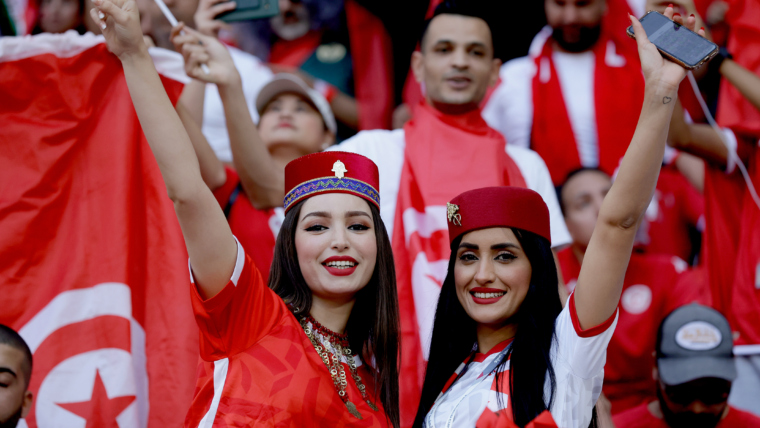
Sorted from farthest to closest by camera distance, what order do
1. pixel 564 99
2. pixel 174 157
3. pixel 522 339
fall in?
pixel 564 99
pixel 522 339
pixel 174 157

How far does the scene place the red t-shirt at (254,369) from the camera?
2.50m

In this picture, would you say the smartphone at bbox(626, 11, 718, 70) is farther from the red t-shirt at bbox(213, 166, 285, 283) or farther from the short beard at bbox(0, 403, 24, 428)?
the short beard at bbox(0, 403, 24, 428)

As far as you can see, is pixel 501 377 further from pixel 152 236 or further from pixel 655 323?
pixel 655 323

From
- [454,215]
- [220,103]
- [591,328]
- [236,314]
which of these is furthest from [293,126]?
[591,328]

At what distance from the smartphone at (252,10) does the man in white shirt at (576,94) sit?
197 centimetres

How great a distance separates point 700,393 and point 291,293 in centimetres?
234

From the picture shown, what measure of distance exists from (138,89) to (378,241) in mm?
997

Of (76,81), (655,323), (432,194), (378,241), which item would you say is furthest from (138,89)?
(655,323)

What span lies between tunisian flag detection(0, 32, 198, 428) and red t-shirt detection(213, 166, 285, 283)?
57 centimetres

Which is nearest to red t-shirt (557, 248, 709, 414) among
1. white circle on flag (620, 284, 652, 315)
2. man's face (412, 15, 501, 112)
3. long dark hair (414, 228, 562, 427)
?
white circle on flag (620, 284, 652, 315)

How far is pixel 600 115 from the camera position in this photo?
5.04 metres

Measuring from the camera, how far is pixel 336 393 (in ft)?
8.71

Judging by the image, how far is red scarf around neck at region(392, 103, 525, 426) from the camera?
11.6ft

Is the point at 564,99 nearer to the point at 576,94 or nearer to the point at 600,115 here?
the point at 576,94
